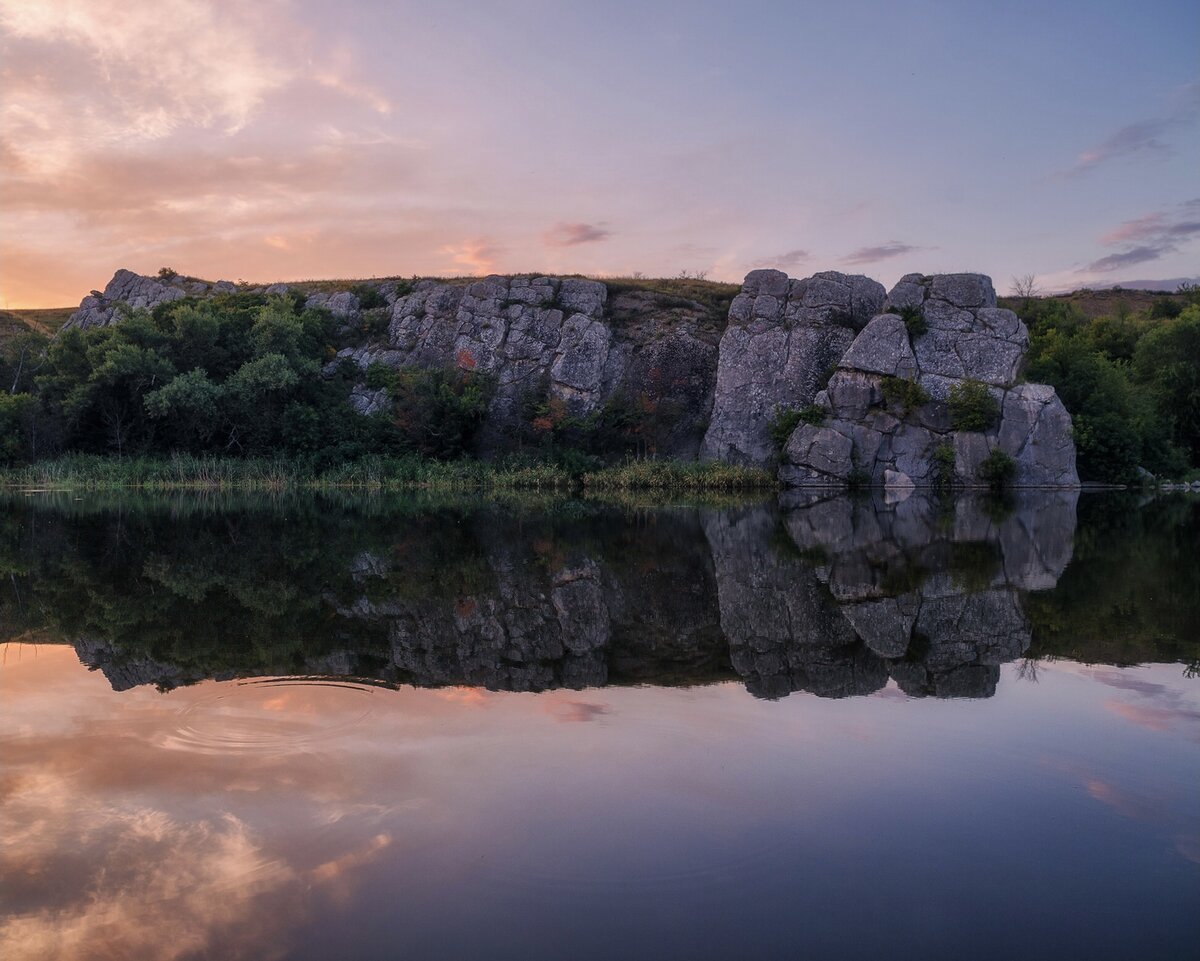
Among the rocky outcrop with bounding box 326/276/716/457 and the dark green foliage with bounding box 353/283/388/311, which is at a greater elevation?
the dark green foliage with bounding box 353/283/388/311

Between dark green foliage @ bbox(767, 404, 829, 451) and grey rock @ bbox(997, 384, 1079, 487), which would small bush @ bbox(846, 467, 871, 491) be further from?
grey rock @ bbox(997, 384, 1079, 487)

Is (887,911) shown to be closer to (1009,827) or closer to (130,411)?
(1009,827)

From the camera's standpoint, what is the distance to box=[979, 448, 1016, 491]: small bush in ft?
135

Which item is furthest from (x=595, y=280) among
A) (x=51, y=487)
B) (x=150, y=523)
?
(x=150, y=523)

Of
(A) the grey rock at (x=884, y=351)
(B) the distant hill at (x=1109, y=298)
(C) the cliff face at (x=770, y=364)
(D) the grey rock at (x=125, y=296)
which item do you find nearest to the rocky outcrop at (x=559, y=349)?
(C) the cliff face at (x=770, y=364)

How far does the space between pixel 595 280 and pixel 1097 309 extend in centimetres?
6406

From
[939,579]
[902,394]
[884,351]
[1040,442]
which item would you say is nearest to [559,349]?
[884,351]

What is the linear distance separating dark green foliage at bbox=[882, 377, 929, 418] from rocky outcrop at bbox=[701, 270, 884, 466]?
453cm

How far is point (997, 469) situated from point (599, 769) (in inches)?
1578

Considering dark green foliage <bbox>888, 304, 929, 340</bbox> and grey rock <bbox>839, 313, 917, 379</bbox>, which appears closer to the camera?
grey rock <bbox>839, 313, 917, 379</bbox>

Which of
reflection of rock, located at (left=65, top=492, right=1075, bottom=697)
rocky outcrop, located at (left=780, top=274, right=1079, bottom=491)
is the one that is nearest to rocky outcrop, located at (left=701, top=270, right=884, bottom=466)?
rocky outcrop, located at (left=780, top=274, right=1079, bottom=491)

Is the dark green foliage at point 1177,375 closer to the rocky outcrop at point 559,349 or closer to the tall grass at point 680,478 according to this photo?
the tall grass at point 680,478

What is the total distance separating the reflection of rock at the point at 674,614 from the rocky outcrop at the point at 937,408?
22683 millimetres

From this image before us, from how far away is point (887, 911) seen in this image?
389 cm
